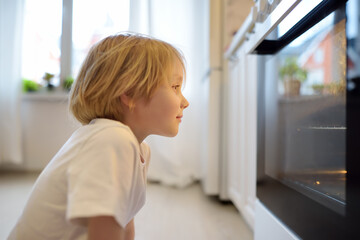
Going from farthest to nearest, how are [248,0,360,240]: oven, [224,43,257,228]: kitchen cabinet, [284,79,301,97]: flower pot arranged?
[224,43,257,228]: kitchen cabinet → [284,79,301,97]: flower pot → [248,0,360,240]: oven

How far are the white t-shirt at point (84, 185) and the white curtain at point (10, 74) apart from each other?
188cm

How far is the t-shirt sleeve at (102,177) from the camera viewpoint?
40 centimetres

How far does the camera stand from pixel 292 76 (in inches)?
22.7

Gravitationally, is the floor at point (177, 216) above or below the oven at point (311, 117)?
below

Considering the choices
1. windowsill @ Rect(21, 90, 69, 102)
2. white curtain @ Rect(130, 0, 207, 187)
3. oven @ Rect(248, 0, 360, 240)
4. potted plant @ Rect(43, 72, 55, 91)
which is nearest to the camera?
oven @ Rect(248, 0, 360, 240)

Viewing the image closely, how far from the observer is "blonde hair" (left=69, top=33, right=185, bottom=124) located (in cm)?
56

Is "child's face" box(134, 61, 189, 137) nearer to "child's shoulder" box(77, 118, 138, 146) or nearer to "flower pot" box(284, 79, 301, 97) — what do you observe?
"child's shoulder" box(77, 118, 138, 146)

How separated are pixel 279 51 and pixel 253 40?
105mm

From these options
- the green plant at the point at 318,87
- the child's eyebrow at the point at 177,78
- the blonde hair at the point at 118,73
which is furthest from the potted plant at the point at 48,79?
the green plant at the point at 318,87

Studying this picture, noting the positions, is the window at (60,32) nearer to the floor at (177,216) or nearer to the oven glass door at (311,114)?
the floor at (177,216)

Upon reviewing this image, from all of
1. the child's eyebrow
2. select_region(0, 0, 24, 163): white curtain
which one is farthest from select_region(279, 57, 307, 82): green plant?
select_region(0, 0, 24, 163): white curtain

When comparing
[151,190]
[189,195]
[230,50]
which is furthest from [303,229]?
[151,190]

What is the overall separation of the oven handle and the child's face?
0.77 ft

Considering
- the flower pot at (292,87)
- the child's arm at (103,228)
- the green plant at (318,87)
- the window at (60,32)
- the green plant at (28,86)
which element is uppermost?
the window at (60,32)
